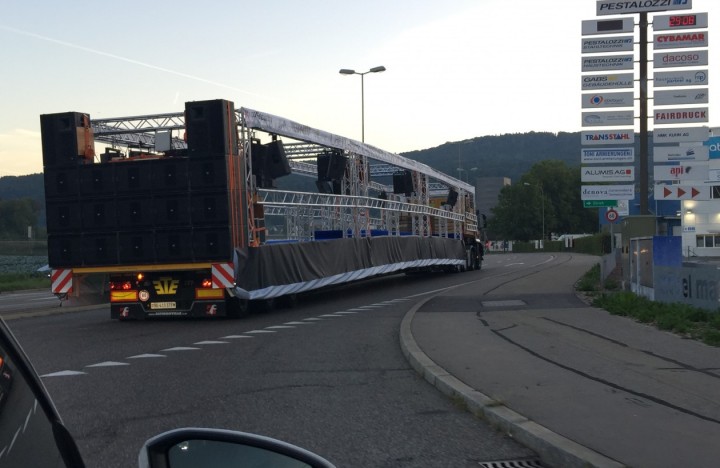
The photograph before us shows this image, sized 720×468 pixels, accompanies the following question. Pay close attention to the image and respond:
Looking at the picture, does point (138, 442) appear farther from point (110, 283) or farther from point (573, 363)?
point (110, 283)

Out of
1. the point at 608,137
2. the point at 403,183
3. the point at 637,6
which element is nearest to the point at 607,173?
the point at 608,137

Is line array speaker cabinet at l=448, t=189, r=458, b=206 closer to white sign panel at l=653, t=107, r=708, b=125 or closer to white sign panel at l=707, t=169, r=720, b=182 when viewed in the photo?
white sign panel at l=707, t=169, r=720, b=182

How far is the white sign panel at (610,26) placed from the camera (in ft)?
73.3

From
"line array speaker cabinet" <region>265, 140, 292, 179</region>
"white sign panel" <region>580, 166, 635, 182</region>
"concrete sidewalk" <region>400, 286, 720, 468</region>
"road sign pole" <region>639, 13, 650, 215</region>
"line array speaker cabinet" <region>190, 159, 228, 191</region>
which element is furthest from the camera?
"white sign panel" <region>580, 166, 635, 182</region>

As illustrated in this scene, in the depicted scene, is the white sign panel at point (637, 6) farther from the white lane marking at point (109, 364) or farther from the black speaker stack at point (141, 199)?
the white lane marking at point (109, 364)

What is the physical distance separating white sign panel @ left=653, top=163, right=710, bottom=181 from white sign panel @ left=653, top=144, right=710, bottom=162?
0.30 meters

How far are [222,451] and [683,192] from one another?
2293 cm

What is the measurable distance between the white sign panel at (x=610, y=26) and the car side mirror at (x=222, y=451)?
22.7 metres

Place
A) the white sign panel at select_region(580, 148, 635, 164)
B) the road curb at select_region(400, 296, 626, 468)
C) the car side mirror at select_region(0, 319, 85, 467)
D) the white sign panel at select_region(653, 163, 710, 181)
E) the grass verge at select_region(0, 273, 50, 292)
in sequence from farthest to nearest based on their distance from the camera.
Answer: the grass verge at select_region(0, 273, 50, 292) < the white sign panel at select_region(580, 148, 635, 164) < the white sign panel at select_region(653, 163, 710, 181) < the road curb at select_region(400, 296, 626, 468) < the car side mirror at select_region(0, 319, 85, 467)

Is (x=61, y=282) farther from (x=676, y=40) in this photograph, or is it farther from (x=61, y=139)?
(x=676, y=40)

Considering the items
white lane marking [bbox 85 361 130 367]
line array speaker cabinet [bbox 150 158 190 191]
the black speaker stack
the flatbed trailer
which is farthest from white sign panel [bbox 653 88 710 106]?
white lane marking [bbox 85 361 130 367]

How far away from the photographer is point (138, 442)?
620 cm

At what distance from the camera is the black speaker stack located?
15844 millimetres

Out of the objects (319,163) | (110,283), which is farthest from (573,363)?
(319,163)
